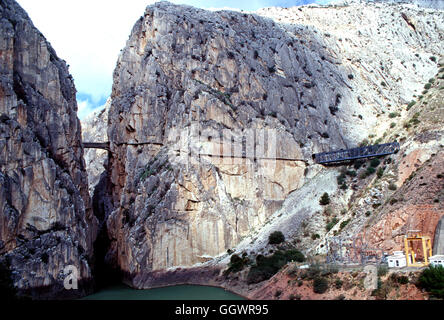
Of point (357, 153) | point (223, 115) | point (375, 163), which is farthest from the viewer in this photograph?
point (223, 115)

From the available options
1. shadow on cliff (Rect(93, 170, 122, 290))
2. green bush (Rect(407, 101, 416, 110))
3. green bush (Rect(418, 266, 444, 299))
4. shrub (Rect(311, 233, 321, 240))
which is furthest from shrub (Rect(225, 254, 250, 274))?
green bush (Rect(407, 101, 416, 110))

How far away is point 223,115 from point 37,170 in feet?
94.9

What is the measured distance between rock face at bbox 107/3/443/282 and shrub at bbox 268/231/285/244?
12.6ft

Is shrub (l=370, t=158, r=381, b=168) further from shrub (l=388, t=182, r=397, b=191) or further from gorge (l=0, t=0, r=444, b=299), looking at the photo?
shrub (l=388, t=182, r=397, b=191)

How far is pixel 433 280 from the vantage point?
3198cm

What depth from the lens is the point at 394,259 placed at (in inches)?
1543

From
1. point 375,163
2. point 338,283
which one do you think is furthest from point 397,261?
point 375,163

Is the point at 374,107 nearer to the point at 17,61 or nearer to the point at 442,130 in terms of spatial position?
the point at 442,130

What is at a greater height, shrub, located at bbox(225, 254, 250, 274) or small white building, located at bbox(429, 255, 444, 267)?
small white building, located at bbox(429, 255, 444, 267)

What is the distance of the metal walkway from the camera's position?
67312 millimetres

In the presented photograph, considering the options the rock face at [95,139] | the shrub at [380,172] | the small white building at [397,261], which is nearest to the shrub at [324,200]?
the shrub at [380,172]

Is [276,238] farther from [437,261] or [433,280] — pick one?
[433,280]

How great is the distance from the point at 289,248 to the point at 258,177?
14378 mm
